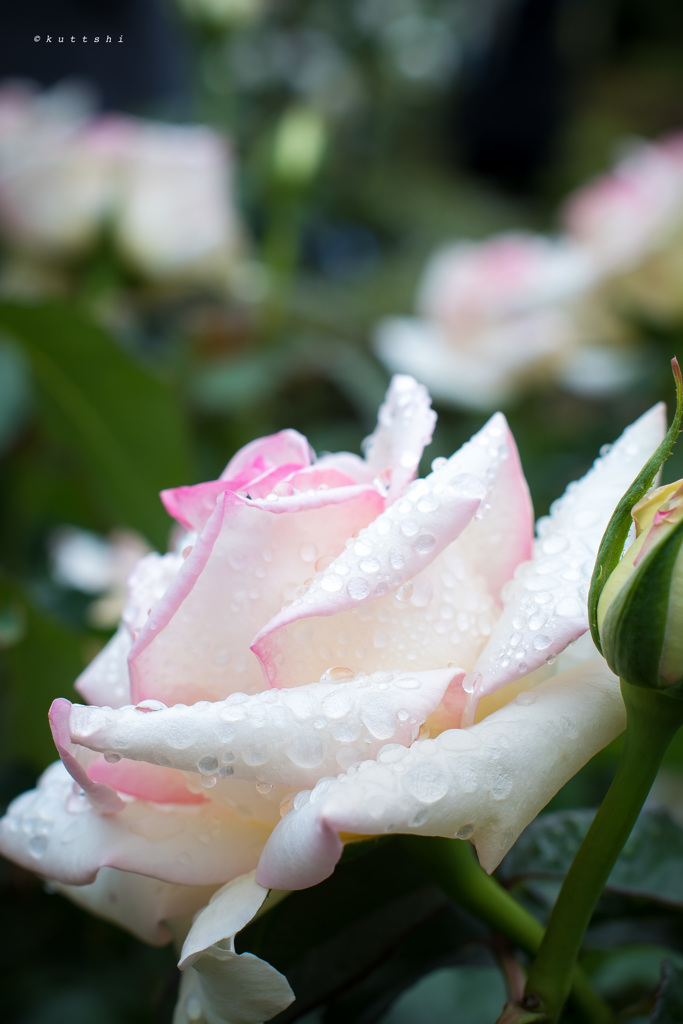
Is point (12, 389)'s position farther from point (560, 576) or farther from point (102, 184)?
point (560, 576)

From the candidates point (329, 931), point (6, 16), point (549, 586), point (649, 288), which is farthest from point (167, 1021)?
point (6, 16)

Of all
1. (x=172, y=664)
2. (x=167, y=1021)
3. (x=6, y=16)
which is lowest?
(x=167, y=1021)

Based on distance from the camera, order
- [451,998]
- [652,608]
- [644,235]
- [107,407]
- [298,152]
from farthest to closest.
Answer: [298,152], [644,235], [107,407], [451,998], [652,608]

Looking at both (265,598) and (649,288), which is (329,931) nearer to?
(265,598)

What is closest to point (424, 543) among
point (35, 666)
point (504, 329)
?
point (35, 666)

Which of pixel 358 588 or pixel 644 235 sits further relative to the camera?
pixel 644 235

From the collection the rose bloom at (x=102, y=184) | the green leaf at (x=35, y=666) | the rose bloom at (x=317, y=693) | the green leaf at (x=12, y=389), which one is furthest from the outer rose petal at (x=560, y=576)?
the rose bloom at (x=102, y=184)
